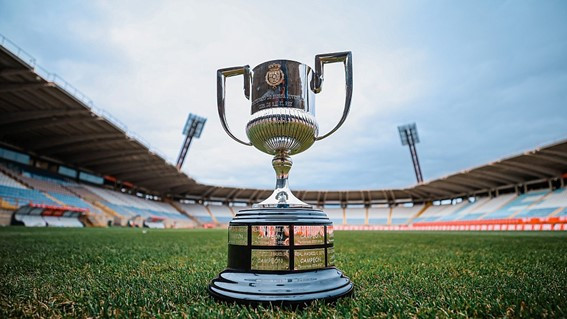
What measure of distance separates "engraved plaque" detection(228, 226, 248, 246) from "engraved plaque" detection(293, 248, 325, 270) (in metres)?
0.25

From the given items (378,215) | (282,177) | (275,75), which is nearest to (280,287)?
(282,177)

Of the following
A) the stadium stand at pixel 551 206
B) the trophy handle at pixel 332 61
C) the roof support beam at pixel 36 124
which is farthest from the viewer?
the stadium stand at pixel 551 206

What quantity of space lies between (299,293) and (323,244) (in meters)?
0.30

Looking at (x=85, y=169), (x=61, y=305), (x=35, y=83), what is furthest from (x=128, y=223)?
(x=61, y=305)

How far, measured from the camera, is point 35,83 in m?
12.7

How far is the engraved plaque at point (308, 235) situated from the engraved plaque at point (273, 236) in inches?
1.7

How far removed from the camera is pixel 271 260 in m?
1.40

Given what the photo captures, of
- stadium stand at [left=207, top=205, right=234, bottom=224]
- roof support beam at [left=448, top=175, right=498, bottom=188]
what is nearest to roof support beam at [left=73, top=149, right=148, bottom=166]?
stadium stand at [left=207, top=205, right=234, bottom=224]

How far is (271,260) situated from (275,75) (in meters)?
0.98

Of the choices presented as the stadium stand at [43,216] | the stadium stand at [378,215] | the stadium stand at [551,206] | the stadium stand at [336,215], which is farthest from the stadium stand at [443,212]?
the stadium stand at [43,216]

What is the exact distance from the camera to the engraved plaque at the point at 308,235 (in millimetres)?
1434

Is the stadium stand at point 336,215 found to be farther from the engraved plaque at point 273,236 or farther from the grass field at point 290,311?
the engraved plaque at point 273,236

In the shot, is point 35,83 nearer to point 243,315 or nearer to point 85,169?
point 243,315

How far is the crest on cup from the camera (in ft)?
5.58
